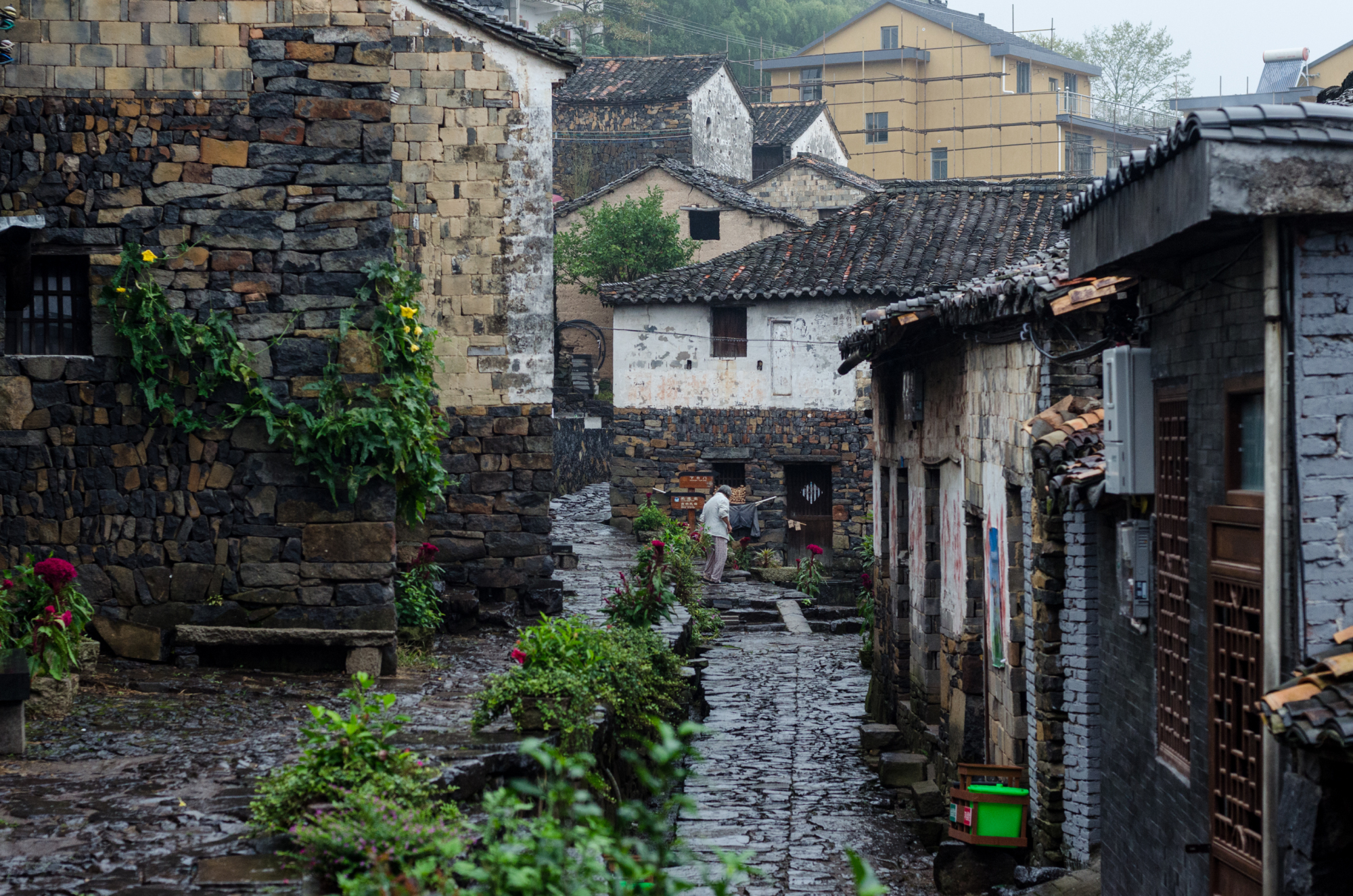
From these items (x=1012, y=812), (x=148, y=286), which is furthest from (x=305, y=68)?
(x=1012, y=812)

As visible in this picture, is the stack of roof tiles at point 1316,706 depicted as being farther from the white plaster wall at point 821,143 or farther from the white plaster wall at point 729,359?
the white plaster wall at point 821,143

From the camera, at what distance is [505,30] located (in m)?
14.1

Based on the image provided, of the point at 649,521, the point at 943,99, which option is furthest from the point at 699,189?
the point at 943,99

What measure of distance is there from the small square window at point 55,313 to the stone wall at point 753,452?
17.2 m

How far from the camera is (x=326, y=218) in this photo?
10047 millimetres

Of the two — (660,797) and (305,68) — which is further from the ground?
(305,68)

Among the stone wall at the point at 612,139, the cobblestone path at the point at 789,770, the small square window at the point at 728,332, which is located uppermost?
the stone wall at the point at 612,139

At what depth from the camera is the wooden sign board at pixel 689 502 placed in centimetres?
2688

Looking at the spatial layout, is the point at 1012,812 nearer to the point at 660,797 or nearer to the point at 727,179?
the point at 660,797

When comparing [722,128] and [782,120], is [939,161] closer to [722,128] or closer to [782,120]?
[782,120]

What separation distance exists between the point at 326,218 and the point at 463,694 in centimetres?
350

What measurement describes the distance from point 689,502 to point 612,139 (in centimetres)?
1569

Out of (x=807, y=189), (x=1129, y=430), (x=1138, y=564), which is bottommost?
(x=1138, y=564)

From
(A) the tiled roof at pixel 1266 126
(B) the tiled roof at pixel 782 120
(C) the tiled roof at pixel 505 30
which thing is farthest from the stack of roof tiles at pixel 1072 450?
(B) the tiled roof at pixel 782 120
